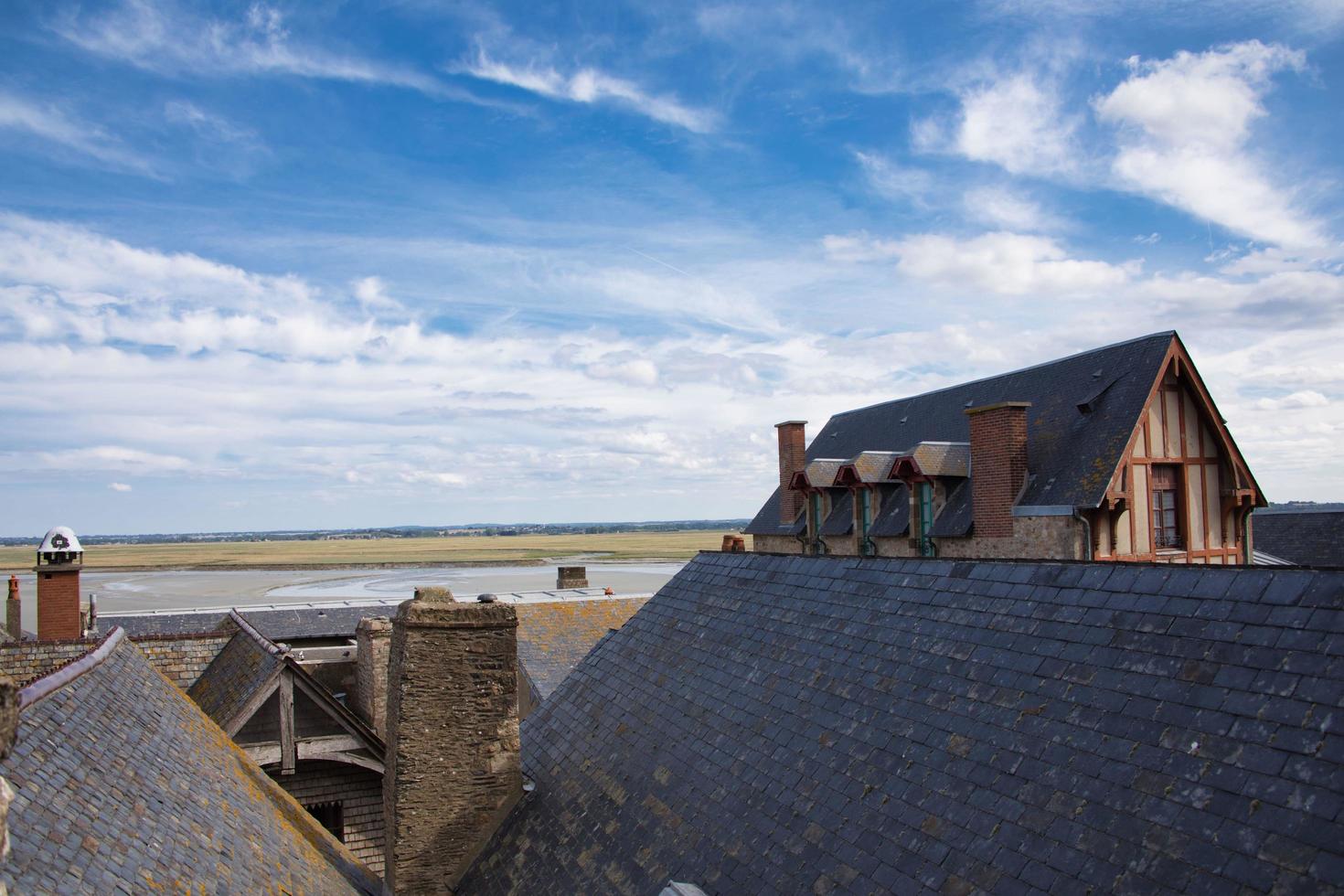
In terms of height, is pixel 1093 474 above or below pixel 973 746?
above

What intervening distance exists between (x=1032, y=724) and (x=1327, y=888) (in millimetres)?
2121

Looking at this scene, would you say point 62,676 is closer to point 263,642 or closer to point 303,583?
point 263,642

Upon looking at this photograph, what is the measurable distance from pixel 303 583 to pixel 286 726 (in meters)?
83.5

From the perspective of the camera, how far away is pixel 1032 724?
20.3 feet

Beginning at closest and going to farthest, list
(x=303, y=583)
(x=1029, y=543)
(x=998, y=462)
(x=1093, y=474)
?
(x=1093, y=474) < (x=1029, y=543) < (x=998, y=462) < (x=303, y=583)

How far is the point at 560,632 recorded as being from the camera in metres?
22.9

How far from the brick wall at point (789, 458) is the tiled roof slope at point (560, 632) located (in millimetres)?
7276

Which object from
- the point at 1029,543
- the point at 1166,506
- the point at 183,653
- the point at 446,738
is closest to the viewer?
the point at 446,738

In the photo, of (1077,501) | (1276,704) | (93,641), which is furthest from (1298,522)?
(93,641)

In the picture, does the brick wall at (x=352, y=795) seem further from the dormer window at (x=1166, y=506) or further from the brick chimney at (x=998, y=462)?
the dormer window at (x=1166, y=506)

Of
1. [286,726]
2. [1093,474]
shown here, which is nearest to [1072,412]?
[1093,474]

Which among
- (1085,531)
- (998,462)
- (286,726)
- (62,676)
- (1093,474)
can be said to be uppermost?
(998,462)

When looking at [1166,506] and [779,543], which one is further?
[779,543]

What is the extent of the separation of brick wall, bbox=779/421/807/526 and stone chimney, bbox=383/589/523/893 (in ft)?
69.5
